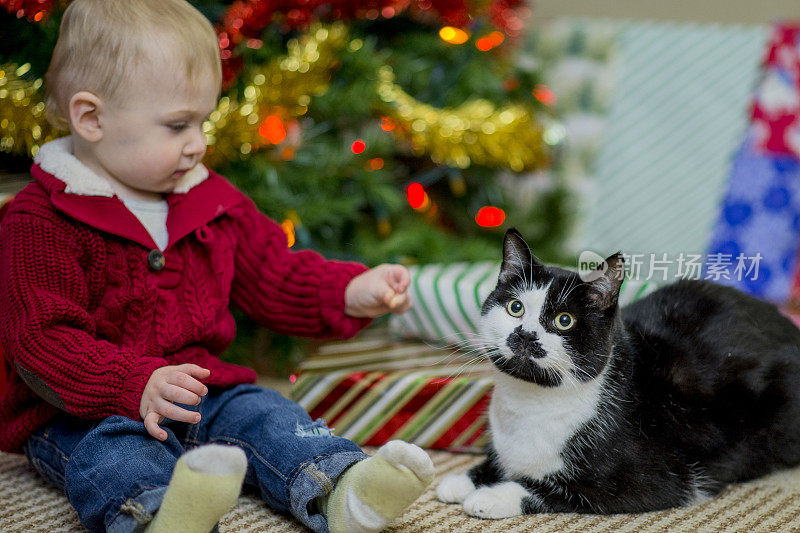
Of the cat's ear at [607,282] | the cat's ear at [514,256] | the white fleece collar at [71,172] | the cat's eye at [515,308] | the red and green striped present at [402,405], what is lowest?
the red and green striped present at [402,405]

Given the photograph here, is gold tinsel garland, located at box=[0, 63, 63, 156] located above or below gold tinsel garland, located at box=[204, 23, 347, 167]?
below

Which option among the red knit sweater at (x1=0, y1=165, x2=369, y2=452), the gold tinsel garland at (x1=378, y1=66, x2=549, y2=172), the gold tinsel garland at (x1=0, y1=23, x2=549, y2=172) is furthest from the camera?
the gold tinsel garland at (x1=378, y1=66, x2=549, y2=172)

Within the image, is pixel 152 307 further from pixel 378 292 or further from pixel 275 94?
pixel 275 94

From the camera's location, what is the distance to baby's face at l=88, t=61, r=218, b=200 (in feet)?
2.85

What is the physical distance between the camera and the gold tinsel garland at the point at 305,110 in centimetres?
108

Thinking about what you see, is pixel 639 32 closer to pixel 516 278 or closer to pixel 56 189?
pixel 516 278

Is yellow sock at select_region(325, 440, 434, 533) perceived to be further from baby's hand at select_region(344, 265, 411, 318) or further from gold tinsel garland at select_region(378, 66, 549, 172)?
gold tinsel garland at select_region(378, 66, 549, 172)

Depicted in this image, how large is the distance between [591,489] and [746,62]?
1471 millimetres

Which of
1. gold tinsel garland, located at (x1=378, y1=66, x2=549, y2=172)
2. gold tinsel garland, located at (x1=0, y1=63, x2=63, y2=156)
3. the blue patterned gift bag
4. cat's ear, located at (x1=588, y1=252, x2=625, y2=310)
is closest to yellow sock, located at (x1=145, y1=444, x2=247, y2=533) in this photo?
cat's ear, located at (x1=588, y1=252, x2=625, y2=310)

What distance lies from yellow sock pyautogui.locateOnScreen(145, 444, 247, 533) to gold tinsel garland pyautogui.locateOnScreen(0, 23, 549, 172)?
2.08 ft

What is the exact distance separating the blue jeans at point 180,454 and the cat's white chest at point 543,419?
0.18m

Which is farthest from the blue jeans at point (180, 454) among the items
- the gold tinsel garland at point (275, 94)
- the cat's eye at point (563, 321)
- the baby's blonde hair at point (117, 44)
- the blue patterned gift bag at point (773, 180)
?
the blue patterned gift bag at point (773, 180)

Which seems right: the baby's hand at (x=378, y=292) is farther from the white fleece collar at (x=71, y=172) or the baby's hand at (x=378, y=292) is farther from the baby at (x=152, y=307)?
the white fleece collar at (x=71, y=172)

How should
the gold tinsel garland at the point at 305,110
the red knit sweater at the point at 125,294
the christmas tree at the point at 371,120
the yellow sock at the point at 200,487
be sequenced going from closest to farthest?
the yellow sock at the point at 200,487, the red knit sweater at the point at 125,294, the gold tinsel garland at the point at 305,110, the christmas tree at the point at 371,120
